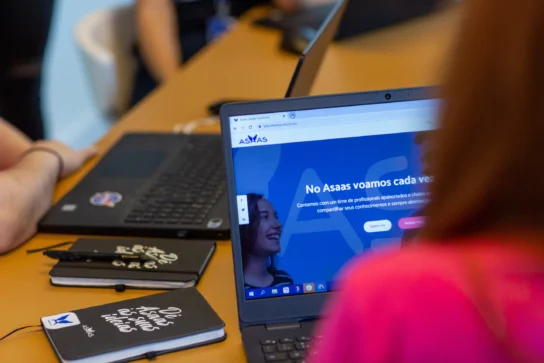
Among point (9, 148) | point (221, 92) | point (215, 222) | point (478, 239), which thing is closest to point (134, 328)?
point (215, 222)

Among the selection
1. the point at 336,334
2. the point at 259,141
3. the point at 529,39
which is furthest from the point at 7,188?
the point at 529,39

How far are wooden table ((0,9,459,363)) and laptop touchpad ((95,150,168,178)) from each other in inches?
2.2

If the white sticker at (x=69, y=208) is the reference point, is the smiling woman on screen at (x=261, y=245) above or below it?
above

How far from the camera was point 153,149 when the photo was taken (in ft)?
5.03

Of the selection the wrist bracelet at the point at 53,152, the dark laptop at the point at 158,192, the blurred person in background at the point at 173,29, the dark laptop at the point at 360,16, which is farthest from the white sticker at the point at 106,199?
the blurred person in background at the point at 173,29

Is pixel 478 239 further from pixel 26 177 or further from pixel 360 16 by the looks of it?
pixel 360 16

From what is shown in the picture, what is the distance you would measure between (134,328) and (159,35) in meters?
1.65

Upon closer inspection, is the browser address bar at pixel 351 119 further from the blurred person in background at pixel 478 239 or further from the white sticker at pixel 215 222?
the blurred person in background at pixel 478 239

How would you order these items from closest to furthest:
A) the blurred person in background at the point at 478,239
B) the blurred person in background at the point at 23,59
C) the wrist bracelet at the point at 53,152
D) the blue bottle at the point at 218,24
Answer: the blurred person in background at the point at 478,239 < the wrist bracelet at the point at 53,152 < the blurred person in background at the point at 23,59 < the blue bottle at the point at 218,24

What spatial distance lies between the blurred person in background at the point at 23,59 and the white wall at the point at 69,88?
0.67 m

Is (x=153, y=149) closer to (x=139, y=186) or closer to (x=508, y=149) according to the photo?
(x=139, y=186)

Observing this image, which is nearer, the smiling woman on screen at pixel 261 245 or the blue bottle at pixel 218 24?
the smiling woman on screen at pixel 261 245

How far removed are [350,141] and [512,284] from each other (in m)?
0.48

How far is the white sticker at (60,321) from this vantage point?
95 centimetres
